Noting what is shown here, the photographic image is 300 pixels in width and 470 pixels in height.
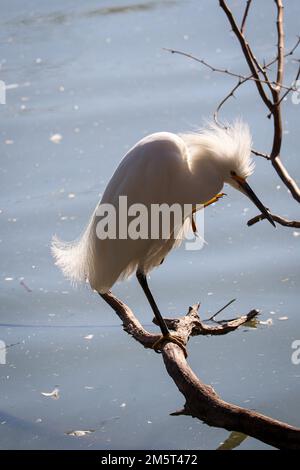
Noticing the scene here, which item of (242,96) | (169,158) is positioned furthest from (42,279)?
(242,96)

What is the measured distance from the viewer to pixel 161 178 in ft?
7.96

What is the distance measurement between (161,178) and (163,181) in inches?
0.5

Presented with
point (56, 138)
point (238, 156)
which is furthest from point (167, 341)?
point (56, 138)

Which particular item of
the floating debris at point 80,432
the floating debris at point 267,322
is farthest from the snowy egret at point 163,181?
the floating debris at point 267,322

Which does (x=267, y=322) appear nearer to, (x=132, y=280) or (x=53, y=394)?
(x=132, y=280)

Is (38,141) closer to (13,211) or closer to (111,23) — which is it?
(13,211)

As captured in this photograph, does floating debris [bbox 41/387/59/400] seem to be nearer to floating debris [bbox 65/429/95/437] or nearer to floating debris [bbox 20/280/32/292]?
floating debris [bbox 65/429/95/437]

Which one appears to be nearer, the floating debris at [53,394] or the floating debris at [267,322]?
the floating debris at [53,394]

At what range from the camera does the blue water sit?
277cm

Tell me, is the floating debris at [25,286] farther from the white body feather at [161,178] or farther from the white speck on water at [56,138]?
the white speck on water at [56,138]

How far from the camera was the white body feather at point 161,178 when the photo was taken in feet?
7.76

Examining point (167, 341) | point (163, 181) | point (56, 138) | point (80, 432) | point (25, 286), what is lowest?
point (80, 432)

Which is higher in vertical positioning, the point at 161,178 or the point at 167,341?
the point at 161,178
